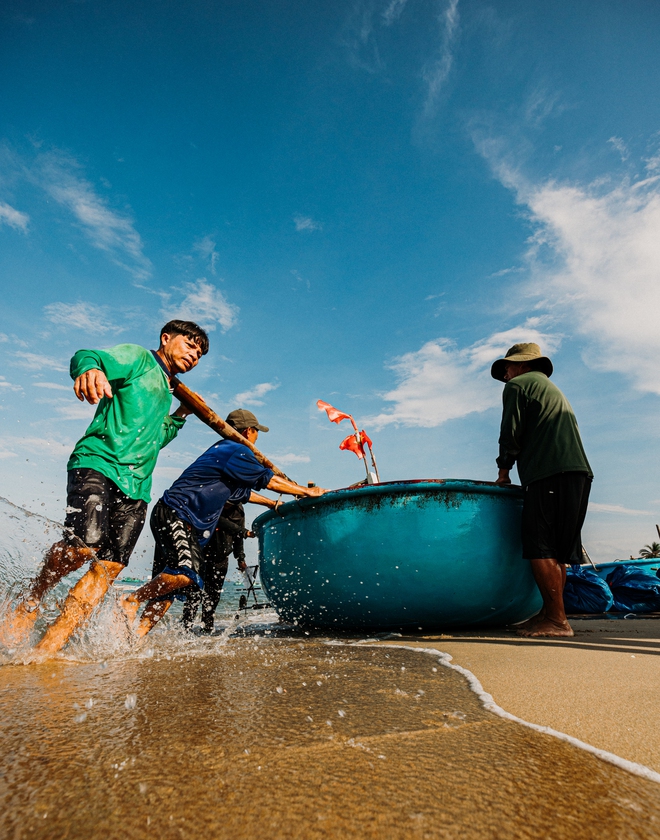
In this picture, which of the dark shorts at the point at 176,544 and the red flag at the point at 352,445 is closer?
the dark shorts at the point at 176,544

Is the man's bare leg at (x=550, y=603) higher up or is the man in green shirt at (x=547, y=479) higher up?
the man in green shirt at (x=547, y=479)

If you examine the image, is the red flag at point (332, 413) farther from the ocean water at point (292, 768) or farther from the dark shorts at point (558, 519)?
the ocean water at point (292, 768)

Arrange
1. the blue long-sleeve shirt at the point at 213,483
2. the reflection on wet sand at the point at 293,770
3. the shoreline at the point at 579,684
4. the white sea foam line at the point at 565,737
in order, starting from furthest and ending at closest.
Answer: the blue long-sleeve shirt at the point at 213,483, the shoreline at the point at 579,684, the white sea foam line at the point at 565,737, the reflection on wet sand at the point at 293,770

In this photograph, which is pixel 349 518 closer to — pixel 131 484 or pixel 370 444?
pixel 131 484

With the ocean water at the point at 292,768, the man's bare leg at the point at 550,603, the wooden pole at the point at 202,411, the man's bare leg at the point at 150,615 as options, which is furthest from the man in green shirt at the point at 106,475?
the man's bare leg at the point at 550,603

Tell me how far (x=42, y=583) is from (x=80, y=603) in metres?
0.20

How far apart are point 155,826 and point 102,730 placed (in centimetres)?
48

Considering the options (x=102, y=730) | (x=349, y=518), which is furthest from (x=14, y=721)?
(x=349, y=518)

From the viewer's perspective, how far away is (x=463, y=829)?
592mm

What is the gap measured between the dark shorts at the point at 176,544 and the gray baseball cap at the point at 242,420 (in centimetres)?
138

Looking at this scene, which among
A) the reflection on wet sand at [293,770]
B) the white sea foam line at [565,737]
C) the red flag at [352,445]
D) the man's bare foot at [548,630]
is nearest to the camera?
the reflection on wet sand at [293,770]

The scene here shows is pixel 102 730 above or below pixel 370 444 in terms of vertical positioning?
below

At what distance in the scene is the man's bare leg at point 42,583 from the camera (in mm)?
2047

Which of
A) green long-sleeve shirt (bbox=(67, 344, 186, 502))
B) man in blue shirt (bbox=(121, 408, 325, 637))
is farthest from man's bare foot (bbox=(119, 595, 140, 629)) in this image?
green long-sleeve shirt (bbox=(67, 344, 186, 502))
